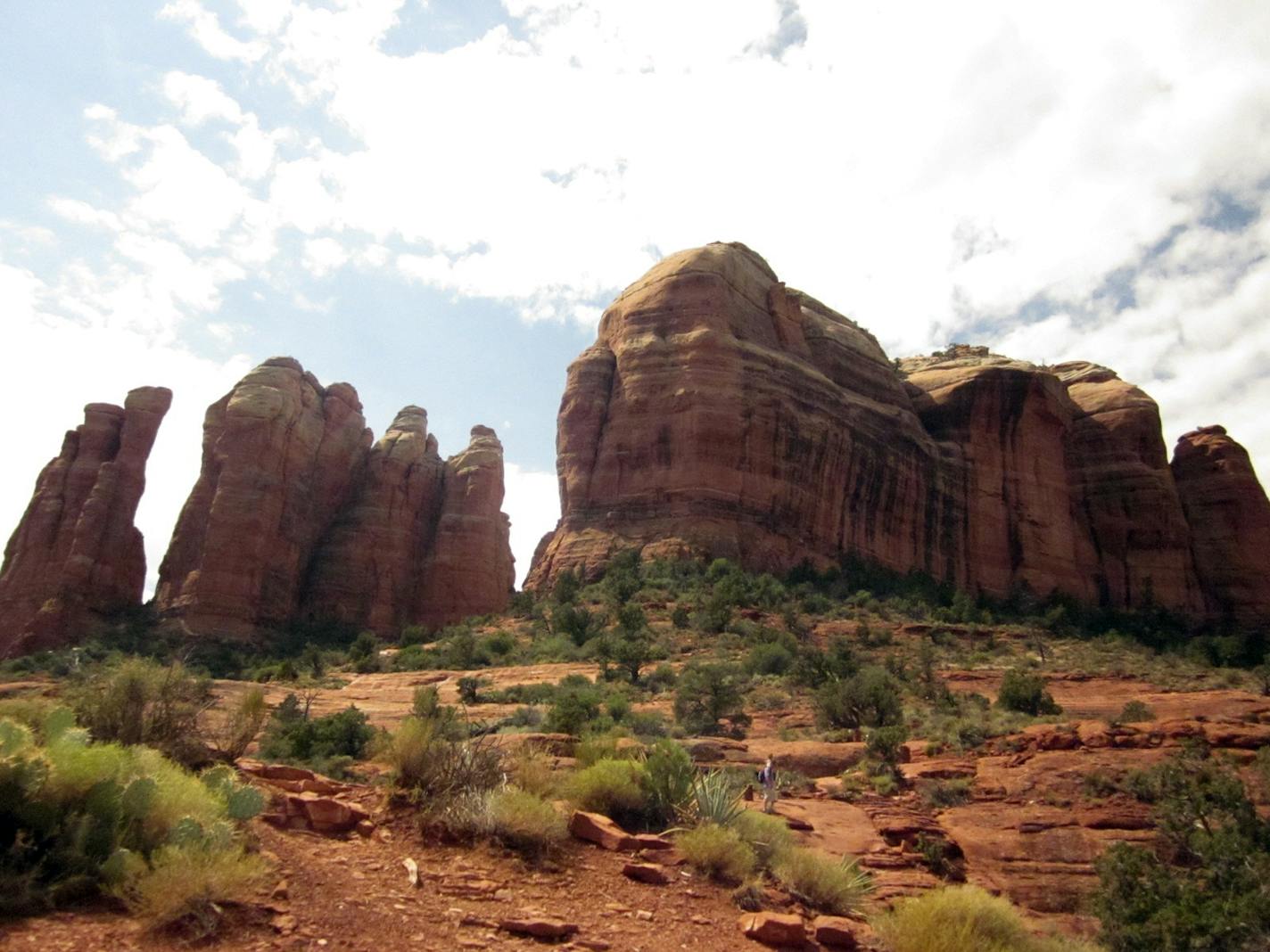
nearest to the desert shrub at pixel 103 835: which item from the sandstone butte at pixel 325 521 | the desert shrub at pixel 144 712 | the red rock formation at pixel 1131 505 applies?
the desert shrub at pixel 144 712

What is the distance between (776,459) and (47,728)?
41.9 m

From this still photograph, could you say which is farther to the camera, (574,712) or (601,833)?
(574,712)

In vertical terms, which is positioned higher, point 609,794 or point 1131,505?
point 1131,505

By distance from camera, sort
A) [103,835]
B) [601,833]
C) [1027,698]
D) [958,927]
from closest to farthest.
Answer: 1. [103,835]
2. [958,927]
3. [601,833]
4. [1027,698]

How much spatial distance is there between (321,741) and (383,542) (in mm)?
36251

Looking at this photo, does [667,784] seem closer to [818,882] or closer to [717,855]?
[717,855]

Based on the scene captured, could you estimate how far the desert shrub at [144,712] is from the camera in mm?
10070

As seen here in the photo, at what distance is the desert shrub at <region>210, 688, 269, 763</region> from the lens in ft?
36.1

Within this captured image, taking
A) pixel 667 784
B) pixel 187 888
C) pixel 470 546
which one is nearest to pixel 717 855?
pixel 667 784

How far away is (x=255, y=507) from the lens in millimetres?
47219

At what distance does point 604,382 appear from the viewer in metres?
51.8

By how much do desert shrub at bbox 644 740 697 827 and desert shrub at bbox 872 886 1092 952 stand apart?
267 cm

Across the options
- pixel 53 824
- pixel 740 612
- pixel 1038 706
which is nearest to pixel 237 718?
Answer: pixel 53 824

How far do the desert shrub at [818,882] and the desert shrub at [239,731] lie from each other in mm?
6049
